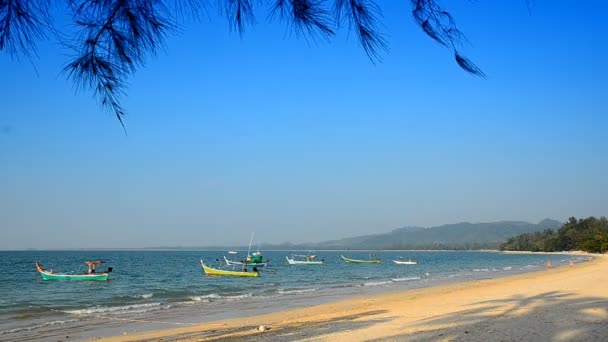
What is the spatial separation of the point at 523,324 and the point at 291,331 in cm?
491

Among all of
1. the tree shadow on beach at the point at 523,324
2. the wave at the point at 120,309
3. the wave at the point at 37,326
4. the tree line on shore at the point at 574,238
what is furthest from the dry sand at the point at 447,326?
the tree line on shore at the point at 574,238

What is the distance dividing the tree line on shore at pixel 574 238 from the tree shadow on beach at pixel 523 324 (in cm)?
10038

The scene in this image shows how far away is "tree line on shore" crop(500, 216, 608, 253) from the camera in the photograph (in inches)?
4195

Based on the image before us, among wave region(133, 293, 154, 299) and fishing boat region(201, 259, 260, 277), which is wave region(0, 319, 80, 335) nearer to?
wave region(133, 293, 154, 299)

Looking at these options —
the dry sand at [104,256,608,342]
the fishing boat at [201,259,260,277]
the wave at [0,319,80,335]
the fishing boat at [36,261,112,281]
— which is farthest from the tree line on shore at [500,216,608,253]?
the wave at [0,319,80,335]

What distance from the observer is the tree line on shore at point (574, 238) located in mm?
106550

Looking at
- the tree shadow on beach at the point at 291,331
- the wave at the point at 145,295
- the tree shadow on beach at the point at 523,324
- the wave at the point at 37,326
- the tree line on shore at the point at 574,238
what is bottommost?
the wave at the point at 37,326

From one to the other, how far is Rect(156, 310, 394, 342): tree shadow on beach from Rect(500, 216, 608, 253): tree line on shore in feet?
337

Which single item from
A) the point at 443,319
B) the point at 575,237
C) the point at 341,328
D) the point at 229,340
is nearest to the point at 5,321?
the point at 229,340

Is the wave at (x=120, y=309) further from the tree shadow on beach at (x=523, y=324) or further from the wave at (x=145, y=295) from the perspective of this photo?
the tree shadow on beach at (x=523, y=324)

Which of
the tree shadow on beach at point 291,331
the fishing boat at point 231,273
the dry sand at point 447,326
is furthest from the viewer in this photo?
the fishing boat at point 231,273

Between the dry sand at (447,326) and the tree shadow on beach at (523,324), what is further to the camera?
the dry sand at (447,326)

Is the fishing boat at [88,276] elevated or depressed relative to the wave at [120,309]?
elevated

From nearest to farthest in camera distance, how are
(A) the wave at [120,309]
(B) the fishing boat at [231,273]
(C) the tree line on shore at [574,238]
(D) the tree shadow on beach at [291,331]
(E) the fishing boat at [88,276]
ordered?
(D) the tree shadow on beach at [291,331]
(A) the wave at [120,309]
(E) the fishing boat at [88,276]
(B) the fishing boat at [231,273]
(C) the tree line on shore at [574,238]
